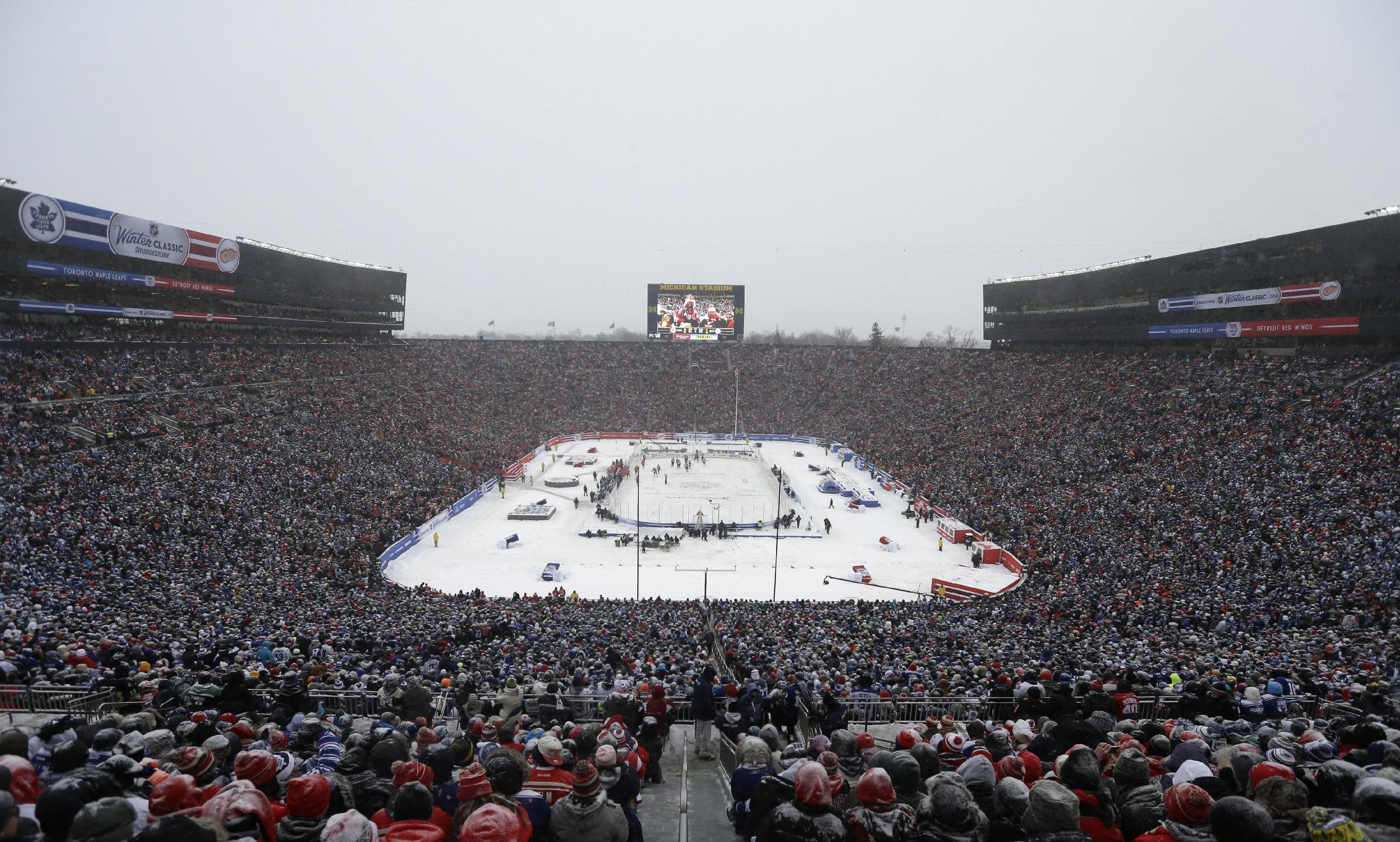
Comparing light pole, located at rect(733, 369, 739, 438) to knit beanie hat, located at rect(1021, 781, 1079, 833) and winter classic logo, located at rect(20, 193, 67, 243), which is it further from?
knit beanie hat, located at rect(1021, 781, 1079, 833)

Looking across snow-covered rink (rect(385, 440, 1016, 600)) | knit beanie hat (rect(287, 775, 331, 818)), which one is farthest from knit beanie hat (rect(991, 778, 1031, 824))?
snow-covered rink (rect(385, 440, 1016, 600))

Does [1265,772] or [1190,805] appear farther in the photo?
[1265,772]

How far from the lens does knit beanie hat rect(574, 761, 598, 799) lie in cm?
424

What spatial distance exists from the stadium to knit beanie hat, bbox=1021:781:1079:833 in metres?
0.03

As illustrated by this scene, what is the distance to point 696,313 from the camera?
252 ft

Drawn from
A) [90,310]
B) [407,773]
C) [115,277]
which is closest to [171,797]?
[407,773]

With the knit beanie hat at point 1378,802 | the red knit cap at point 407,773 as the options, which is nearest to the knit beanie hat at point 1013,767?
the knit beanie hat at point 1378,802

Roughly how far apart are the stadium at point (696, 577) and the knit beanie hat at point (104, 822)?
2cm

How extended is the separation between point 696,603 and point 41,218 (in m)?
42.0

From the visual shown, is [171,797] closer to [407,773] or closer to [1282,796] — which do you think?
[407,773]

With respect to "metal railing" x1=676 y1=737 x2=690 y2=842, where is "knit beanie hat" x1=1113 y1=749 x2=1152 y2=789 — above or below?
above

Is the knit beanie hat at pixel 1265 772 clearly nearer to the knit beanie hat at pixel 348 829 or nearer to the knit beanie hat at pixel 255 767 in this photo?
the knit beanie hat at pixel 348 829

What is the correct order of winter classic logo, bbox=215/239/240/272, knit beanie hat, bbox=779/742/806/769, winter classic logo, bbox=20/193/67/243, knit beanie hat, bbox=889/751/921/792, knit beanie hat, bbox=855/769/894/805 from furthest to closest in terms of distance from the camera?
winter classic logo, bbox=215/239/240/272 < winter classic logo, bbox=20/193/67/243 < knit beanie hat, bbox=779/742/806/769 < knit beanie hat, bbox=889/751/921/792 < knit beanie hat, bbox=855/769/894/805

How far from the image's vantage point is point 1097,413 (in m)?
42.9
